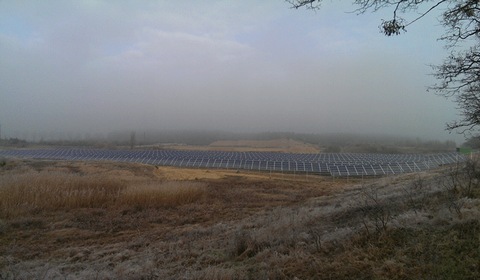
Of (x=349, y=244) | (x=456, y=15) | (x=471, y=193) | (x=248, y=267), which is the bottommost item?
(x=248, y=267)

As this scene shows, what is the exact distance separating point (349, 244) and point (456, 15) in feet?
13.1

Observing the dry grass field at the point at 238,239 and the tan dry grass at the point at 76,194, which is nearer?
the dry grass field at the point at 238,239

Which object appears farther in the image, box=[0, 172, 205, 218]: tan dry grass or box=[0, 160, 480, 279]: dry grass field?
box=[0, 172, 205, 218]: tan dry grass

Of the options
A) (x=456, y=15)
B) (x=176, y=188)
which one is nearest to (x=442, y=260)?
(x=456, y=15)

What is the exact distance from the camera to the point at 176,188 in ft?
63.1

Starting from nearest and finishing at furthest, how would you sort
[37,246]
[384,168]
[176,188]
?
[37,246]
[176,188]
[384,168]

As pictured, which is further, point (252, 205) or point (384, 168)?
point (384, 168)

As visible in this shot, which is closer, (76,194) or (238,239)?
(238,239)

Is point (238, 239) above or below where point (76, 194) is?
above

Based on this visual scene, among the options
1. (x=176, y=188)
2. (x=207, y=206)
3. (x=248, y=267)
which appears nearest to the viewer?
(x=248, y=267)

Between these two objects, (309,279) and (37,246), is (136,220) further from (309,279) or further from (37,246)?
(309,279)

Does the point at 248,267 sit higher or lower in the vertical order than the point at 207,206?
higher

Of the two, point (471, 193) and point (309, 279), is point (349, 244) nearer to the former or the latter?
point (309, 279)

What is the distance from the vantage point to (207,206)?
17703 millimetres
